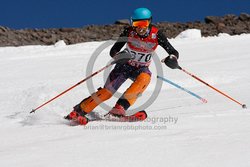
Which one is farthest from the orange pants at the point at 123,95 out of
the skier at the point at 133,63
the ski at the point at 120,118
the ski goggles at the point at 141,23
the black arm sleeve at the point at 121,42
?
the ski goggles at the point at 141,23

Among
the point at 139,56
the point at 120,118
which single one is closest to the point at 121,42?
the point at 139,56

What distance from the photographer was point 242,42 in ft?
53.6

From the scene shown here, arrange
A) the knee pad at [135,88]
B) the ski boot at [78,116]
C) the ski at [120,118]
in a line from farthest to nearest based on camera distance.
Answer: the knee pad at [135,88] < the ski at [120,118] < the ski boot at [78,116]

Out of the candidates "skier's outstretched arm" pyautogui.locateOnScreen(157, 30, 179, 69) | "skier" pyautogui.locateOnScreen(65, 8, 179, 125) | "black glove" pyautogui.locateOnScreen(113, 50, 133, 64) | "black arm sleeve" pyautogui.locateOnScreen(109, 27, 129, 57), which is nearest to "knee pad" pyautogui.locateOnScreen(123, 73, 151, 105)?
"skier" pyautogui.locateOnScreen(65, 8, 179, 125)

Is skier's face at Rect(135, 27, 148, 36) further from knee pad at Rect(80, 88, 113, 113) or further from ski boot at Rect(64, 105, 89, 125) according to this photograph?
ski boot at Rect(64, 105, 89, 125)

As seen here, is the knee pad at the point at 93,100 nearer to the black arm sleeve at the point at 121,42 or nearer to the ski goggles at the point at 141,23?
the black arm sleeve at the point at 121,42

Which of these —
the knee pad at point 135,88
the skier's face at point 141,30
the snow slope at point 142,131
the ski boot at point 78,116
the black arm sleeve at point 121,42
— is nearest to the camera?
the snow slope at point 142,131

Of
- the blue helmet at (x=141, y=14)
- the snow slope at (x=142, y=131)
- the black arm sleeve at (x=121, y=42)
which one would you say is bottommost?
the snow slope at (x=142, y=131)

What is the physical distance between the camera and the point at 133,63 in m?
5.86

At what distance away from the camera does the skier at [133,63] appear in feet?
18.2

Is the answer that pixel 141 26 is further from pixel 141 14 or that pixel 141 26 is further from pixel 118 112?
pixel 118 112

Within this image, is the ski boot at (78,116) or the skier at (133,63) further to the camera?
the skier at (133,63)

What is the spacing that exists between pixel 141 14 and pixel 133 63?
2.22 feet

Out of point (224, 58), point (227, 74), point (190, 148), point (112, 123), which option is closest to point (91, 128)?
point (112, 123)
